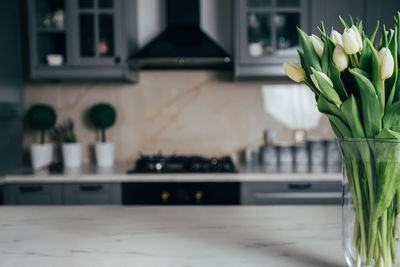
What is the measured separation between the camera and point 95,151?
2807 millimetres

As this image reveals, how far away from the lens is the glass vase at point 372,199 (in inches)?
23.7

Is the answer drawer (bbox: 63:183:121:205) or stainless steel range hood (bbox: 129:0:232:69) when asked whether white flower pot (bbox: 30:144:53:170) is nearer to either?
drawer (bbox: 63:183:121:205)

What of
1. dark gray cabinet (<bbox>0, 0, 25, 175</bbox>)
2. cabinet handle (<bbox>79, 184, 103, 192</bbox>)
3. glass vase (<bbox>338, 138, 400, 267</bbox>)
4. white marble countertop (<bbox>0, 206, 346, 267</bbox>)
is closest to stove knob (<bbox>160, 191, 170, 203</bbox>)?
cabinet handle (<bbox>79, 184, 103, 192</bbox>)

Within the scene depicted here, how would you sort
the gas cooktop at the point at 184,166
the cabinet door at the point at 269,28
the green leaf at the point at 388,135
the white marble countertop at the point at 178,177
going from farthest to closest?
the cabinet door at the point at 269,28, the gas cooktop at the point at 184,166, the white marble countertop at the point at 178,177, the green leaf at the point at 388,135

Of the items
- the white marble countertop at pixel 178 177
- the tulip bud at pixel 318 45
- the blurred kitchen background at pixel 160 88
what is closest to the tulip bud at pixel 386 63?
the tulip bud at pixel 318 45

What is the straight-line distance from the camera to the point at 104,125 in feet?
8.81

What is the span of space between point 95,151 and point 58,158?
34 cm

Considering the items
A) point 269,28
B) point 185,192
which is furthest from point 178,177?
point 269,28

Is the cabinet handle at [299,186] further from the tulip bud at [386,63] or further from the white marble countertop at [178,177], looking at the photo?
the tulip bud at [386,63]

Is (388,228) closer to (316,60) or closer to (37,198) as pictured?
(316,60)

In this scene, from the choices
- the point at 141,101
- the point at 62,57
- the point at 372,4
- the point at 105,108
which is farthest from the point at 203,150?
the point at 372,4

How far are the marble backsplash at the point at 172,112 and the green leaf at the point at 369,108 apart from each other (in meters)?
2.23

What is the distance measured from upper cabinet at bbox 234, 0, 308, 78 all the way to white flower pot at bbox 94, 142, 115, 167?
113 centimetres

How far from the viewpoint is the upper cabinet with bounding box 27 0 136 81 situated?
2.47 m
